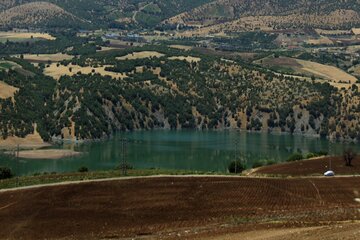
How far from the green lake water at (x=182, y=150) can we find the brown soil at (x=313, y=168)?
21.3 metres

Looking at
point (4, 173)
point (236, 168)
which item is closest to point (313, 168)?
point (236, 168)

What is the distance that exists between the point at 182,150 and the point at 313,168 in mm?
63155

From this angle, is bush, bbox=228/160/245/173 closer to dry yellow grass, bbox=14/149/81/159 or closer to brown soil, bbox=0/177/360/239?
brown soil, bbox=0/177/360/239

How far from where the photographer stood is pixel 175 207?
66812 millimetres

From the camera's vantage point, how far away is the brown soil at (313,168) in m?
92.6

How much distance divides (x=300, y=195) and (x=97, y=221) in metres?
18.8

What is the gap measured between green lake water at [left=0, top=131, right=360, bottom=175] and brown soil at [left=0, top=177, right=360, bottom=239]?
4760 cm

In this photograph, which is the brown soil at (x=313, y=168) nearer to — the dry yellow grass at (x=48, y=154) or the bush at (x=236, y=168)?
the bush at (x=236, y=168)

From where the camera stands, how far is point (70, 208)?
224 ft

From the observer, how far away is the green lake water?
135 meters

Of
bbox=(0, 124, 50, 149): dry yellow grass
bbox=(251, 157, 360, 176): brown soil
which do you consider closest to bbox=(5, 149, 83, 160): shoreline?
bbox=(0, 124, 50, 149): dry yellow grass

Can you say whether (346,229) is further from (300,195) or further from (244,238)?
(300,195)

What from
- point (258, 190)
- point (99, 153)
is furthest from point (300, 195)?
point (99, 153)

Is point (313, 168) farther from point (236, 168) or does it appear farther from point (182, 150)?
point (182, 150)
